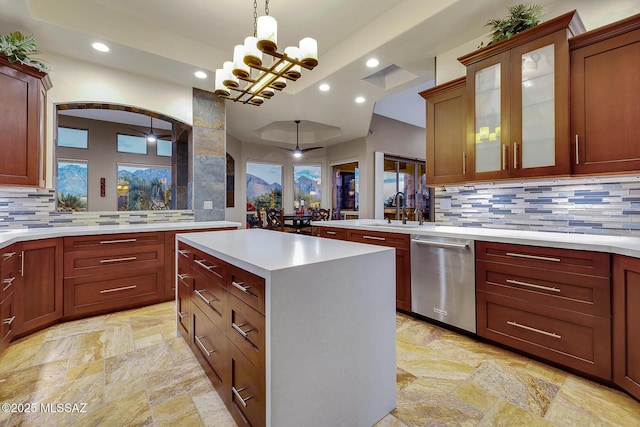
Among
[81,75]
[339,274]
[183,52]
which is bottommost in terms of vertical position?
[339,274]

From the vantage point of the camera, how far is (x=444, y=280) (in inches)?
96.3

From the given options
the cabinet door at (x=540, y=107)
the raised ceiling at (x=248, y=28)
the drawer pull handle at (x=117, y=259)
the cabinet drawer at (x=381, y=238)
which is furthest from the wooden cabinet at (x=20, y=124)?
the cabinet door at (x=540, y=107)

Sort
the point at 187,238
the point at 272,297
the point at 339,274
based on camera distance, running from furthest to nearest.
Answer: the point at 187,238
the point at 339,274
the point at 272,297

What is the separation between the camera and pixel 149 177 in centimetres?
407

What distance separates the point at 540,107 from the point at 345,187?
216 inches

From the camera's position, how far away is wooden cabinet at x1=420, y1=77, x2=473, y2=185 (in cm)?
267

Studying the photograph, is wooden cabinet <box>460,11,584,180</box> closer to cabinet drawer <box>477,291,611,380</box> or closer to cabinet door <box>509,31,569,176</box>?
cabinet door <box>509,31,569,176</box>

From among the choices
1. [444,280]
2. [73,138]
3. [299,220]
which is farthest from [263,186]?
[444,280]

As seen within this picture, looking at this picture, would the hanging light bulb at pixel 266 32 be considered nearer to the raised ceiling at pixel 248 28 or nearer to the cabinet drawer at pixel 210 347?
the raised ceiling at pixel 248 28

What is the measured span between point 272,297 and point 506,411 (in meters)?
1.49

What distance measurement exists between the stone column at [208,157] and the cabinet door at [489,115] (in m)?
3.19

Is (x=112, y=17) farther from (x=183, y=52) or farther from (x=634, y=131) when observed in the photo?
(x=634, y=131)

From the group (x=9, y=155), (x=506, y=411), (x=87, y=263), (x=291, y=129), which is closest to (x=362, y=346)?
(x=506, y=411)

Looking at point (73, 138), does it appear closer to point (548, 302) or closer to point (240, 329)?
point (240, 329)
